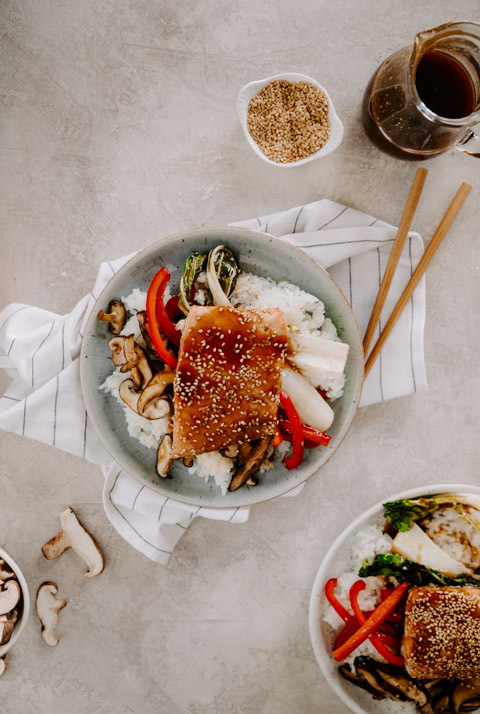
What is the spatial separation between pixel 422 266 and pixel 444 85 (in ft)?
2.44

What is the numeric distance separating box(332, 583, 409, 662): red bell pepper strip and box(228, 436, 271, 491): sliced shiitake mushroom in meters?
0.81

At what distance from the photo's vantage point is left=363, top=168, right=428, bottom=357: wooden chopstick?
7.68 feet

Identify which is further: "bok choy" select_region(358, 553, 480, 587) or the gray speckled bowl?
Answer: "bok choy" select_region(358, 553, 480, 587)

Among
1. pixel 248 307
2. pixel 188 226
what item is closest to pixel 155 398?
pixel 248 307

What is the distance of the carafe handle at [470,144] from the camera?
2074 millimetres

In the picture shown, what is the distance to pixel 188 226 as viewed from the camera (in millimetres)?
2512

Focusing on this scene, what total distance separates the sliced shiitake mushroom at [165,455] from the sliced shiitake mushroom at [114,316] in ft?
1.69

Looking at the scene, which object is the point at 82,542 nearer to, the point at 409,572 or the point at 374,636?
the point at 374,636

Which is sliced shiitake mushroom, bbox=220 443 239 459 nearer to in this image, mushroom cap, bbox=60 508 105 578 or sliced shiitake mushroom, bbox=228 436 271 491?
sliced shiitake mushroom, bbox=228 436 271 491

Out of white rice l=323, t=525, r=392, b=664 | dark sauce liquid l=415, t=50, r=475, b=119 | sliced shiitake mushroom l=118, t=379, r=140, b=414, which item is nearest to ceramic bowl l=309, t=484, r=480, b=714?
white rice l=323, t=525, r=392, b=664

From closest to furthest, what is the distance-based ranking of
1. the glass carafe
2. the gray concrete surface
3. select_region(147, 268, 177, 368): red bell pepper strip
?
the glass carafe, select_region(147, 268, 177, 368): red bell pepper strip, the gray concrete surface

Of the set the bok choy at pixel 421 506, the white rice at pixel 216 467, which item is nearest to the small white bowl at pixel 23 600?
the white rice at pixel 216 467

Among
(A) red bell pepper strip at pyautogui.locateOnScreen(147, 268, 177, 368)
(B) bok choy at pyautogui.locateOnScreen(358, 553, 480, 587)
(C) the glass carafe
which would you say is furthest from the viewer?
(B) bok choy at pyautogui.locateOnScreen(358, 553, 480, 587)

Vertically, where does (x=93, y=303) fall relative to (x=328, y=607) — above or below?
above
